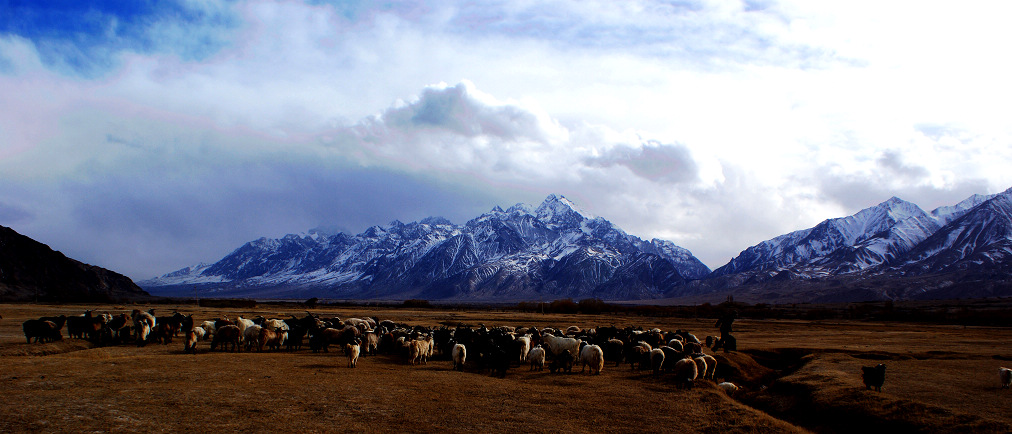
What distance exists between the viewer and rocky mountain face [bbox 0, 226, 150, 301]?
429 ft

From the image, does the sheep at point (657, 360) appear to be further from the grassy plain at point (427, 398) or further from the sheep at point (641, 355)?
the sheep at point (641, 355)

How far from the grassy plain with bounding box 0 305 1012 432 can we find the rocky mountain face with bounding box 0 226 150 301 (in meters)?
124

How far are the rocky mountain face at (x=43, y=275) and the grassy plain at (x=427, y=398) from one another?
123926mm

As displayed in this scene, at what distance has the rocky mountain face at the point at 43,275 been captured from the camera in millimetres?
130875

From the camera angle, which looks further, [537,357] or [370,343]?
[370,343]

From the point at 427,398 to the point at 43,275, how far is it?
17329 centimetres

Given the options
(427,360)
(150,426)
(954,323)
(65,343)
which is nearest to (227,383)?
(150,426)

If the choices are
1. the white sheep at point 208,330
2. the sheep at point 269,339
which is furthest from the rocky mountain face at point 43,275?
the sheep at point 269,339

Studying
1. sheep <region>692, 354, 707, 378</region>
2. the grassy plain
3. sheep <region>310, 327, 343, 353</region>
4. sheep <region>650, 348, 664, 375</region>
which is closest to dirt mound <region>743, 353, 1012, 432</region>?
the grassy plain

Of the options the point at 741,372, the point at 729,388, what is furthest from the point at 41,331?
the point at 741,372

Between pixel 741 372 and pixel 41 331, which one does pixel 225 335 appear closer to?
pixel 41 331

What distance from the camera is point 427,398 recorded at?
1892cm

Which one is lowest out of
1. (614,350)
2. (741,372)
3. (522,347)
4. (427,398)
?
(741,372)

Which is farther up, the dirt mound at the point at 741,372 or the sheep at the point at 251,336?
the sheep at the point at 251,336
